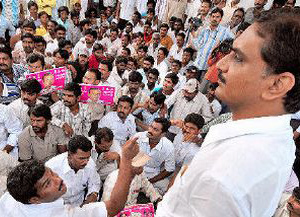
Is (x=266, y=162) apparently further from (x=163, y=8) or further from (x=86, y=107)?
(x=163, y=8)

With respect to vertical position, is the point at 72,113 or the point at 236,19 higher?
the point at 236,19

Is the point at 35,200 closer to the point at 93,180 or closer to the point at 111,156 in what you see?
the point at 93,180

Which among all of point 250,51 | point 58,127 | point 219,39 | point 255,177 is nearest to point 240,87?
point 250,51

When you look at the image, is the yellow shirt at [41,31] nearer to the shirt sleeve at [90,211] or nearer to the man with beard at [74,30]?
the man with beard at [74,30]

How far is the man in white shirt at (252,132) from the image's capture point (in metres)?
0.55

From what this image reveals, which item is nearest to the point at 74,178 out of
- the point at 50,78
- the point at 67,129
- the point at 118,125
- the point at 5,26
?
the point at 67,129

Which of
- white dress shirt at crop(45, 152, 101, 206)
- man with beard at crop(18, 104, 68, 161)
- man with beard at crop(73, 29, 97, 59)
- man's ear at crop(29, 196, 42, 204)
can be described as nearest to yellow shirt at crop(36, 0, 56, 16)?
man with beard at crop(73, 29, 97, 59)

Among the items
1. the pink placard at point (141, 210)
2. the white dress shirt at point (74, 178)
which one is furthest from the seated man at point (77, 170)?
the pink placard at point (141, 210)

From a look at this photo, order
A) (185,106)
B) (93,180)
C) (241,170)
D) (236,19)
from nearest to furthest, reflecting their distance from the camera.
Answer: (241,170) → (93,180) → (185,106) → (236,19)

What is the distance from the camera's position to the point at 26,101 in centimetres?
303

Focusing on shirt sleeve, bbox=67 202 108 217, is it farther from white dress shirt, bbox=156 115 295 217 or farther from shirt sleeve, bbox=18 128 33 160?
shirt sleeve, bbox=18 128 33 160

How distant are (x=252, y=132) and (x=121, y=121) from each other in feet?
9.37

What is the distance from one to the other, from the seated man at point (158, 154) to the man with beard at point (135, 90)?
927 millimetres

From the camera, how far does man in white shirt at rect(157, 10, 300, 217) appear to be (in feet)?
1.80
